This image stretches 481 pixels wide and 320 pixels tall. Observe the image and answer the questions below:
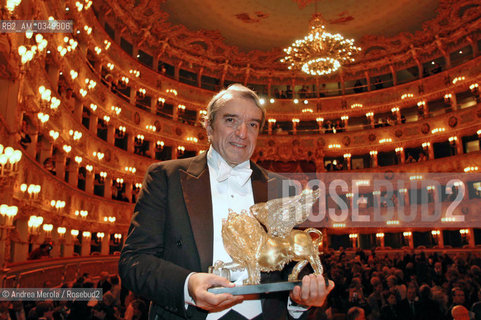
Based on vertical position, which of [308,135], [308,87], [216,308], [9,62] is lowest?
[216,308]

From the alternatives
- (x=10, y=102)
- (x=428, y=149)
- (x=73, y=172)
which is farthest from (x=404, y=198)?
(x=10, y=102)

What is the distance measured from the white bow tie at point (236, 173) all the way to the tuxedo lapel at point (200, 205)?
0.10m

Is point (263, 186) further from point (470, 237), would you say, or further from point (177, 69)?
point (177, 69)

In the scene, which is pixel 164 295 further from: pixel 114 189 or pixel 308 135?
pixel 308 135

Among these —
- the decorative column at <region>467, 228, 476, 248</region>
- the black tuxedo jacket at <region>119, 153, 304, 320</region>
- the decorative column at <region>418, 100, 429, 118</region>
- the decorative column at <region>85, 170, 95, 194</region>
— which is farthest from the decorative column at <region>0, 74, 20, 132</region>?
the decorative column at <region>418, 100, 429, 118</region>

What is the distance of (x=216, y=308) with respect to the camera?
1.81m

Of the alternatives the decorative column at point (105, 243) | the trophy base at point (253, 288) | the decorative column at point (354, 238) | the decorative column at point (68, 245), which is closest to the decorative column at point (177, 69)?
the decorative column at point (105, 243)

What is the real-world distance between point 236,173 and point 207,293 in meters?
0.92

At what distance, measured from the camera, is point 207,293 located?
1.71 meters

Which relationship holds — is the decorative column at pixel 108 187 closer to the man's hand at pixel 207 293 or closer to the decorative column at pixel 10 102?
the decorative column at pixel 10 102

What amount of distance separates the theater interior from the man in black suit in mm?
15047

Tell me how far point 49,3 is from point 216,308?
55.6 ft

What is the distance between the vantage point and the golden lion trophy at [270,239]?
2135mm

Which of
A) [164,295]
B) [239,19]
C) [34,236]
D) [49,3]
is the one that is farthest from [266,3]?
[164,295]
